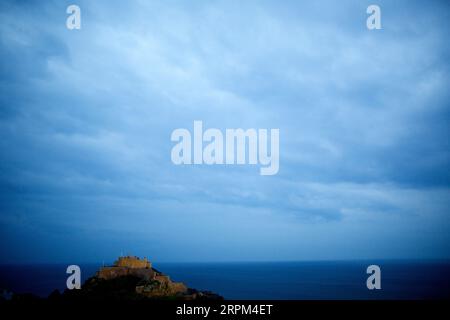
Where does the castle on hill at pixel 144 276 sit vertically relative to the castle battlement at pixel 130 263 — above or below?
below

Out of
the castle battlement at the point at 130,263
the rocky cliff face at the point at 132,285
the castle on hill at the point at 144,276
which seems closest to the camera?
the rocky cliff face at the point at 132,285

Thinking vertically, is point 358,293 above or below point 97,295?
below

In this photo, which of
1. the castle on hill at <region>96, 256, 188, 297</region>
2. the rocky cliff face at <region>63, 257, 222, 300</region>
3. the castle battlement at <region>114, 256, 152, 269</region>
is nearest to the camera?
the rocky cliff face at <region>63, 257, 222, 300</region>

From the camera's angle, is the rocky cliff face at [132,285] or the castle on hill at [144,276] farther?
the castle on hill at [144,276]

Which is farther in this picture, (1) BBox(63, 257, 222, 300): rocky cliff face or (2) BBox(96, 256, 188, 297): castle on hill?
(2) BBox(96, 256, 188, 297): castle on hill

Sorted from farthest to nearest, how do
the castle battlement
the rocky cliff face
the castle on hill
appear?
the castle battlement < the castle on hill < the rocky cliff face

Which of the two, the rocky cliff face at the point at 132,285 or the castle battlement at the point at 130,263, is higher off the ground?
the castle battlement at the point at 130,263

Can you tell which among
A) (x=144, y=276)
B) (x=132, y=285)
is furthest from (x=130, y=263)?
(x=132, y=285)

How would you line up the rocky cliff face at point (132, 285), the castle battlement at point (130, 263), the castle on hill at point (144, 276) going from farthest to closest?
the castle battlement at point (130, 263) < the castle on hill at point (144, 276) < the rocky cliff face at point (132, 285)

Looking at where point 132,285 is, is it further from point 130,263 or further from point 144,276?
point 130,263
